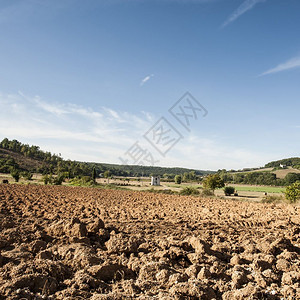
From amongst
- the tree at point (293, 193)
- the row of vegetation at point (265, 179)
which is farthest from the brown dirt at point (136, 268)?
the row of vegetation at point (265, 179)

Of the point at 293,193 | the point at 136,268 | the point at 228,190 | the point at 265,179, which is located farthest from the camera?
the point at 265,179

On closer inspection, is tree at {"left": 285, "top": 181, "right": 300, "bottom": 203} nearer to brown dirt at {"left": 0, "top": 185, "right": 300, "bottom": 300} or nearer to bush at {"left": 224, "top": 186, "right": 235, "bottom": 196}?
brown dirt at {"left": 0, "top": 185, "right": 300, "bottom": 300}

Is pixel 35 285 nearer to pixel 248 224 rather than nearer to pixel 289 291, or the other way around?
pixel 289 291

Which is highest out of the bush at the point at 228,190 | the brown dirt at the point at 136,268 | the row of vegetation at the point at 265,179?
the row of vegetation at the point at 265,179

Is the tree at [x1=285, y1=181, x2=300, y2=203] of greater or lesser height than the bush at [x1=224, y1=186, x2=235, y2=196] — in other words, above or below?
above

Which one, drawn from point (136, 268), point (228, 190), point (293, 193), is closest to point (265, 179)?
point (228, 190)

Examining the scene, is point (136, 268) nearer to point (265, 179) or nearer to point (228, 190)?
point (228, 190)

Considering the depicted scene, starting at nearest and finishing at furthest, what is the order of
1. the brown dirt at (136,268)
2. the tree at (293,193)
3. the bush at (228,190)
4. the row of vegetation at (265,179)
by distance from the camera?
1. the brown dirt at (136,268)
2. the tree at (293,193)
3. the bush at (228,190)
4. the row of vegetation at (265,179)

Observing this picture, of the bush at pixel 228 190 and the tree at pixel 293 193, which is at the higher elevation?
the tree at pixel 293 193

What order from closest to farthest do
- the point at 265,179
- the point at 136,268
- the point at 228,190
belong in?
the point at 136,268, the point at 228,190, the point at 265,179

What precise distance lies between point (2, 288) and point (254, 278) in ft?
14.9

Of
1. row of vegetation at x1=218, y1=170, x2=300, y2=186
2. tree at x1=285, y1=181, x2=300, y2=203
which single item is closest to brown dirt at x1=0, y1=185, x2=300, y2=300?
tree at x1=285, y1=181, x2=300, y2=203

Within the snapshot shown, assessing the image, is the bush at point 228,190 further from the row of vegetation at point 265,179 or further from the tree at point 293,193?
the row of vegetation at point 265,179

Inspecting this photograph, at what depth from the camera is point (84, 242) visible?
7027mm
